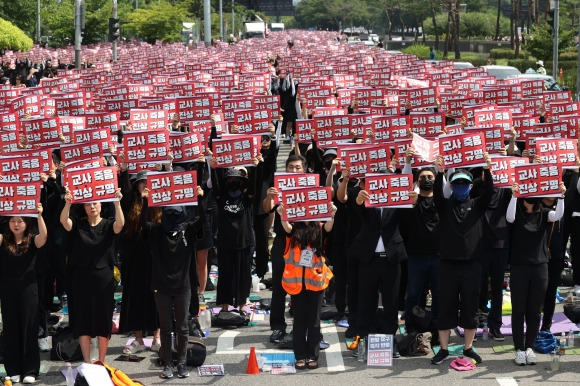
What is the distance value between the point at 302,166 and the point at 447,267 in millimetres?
1893

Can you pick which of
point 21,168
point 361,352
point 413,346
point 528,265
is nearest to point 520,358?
point 528,265

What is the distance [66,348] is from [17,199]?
5.68 feet

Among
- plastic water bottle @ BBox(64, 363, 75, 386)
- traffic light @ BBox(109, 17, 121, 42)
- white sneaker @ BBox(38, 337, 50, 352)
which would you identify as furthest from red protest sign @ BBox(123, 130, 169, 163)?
traffic light @ BBox(109, 17, 121, 42)

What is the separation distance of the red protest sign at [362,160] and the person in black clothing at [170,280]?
Result: 1962 millimetres

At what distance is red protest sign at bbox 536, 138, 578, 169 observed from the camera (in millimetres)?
11984

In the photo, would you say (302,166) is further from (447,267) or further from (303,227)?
(447,267)

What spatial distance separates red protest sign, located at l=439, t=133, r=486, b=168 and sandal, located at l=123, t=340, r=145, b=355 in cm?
371

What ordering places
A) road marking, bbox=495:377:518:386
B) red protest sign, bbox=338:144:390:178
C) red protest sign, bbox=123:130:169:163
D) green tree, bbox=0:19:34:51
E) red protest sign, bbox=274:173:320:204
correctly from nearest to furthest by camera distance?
road marking, bbox=495:377:518:386 → red protest sign, bbox=274:173:320:204 → red protest sign, bbox=338:144:390:178 → red protest sign, bbox=123:130:169:163 → green tree, bbox=0:19:34:51

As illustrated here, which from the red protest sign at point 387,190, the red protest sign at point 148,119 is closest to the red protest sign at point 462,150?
the red protest sign at point 387,190

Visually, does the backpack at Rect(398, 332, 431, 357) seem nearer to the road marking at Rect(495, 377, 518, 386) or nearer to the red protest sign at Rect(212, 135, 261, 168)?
the road marking at Rect(495, 377, 518, 386)

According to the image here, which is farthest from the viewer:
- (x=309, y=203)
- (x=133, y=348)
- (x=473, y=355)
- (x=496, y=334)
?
(x=496, y=334)

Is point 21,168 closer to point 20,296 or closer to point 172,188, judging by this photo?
point 20,296

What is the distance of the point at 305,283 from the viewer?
11070 millimetres

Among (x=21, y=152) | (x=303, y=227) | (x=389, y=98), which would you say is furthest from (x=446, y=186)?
(x=389, y=98)
